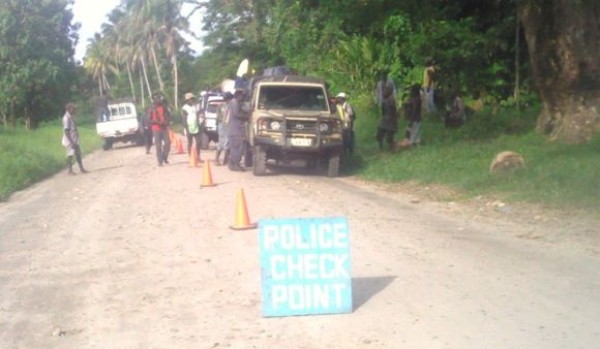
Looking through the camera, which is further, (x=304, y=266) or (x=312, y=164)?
(x=312, y=164)

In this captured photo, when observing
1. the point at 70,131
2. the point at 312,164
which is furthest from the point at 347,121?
A: the point at 70,131

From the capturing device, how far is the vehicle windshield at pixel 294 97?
19969mm

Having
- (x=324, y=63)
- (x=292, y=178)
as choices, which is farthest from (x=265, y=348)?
(x=324, y=63)

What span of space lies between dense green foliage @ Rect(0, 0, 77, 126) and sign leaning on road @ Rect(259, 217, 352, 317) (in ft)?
162

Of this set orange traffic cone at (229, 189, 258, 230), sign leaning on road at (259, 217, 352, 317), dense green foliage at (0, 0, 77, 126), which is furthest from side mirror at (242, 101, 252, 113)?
dense green foliage at (0, 0, 77, 126)

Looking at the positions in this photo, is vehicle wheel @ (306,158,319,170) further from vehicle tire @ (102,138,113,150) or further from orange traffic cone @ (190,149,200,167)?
vehicle tire @ (102,138,113,150)

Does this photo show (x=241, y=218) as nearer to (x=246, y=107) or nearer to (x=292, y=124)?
(x=292, y=124)

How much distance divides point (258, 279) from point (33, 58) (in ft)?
164

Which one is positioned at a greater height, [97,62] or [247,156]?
[97,62]

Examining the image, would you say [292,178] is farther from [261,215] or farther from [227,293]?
[227,293]

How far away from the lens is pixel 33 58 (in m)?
55.3

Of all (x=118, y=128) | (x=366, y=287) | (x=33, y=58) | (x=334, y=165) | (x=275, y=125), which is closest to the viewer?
(x=366, y=287)

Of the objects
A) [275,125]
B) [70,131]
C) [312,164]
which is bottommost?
[312,164]

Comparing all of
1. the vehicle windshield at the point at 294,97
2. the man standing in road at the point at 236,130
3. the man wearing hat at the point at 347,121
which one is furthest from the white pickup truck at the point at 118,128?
the vehicle windshield at the point at 294,97
